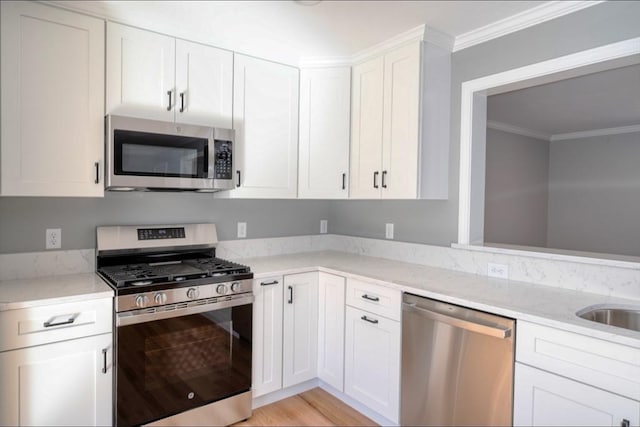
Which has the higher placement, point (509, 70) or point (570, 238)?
point (509, 70)

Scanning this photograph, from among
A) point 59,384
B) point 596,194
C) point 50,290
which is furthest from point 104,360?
point 596,194

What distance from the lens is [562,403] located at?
5.08 feet

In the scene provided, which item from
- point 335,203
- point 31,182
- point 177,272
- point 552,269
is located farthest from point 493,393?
point 31,182

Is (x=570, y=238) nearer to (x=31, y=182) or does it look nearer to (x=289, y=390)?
(x=289, y=390)

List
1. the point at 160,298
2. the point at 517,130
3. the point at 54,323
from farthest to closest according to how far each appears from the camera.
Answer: the point at 517,130 < the point at 160,298 < the point at 54,323

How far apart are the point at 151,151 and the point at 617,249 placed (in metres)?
6.76

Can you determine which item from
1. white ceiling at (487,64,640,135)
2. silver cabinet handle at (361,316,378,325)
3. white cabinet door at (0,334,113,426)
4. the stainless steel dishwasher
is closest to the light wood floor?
the stainless steel dishwasher

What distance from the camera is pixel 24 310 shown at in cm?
170

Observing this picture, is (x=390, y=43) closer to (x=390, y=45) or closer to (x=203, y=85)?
(x=390, y=45)

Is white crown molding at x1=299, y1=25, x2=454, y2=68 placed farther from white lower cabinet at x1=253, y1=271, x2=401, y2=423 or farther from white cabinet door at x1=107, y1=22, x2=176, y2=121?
white lower cabinet at x1=253, y1=271, x2=401, y2=423

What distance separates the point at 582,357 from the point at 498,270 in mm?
892

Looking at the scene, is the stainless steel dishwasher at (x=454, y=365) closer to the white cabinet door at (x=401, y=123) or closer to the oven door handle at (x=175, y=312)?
the white cabinet door at (x=401, y=123)

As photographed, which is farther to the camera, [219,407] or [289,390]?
[289,390]

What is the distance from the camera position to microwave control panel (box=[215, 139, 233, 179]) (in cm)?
247
